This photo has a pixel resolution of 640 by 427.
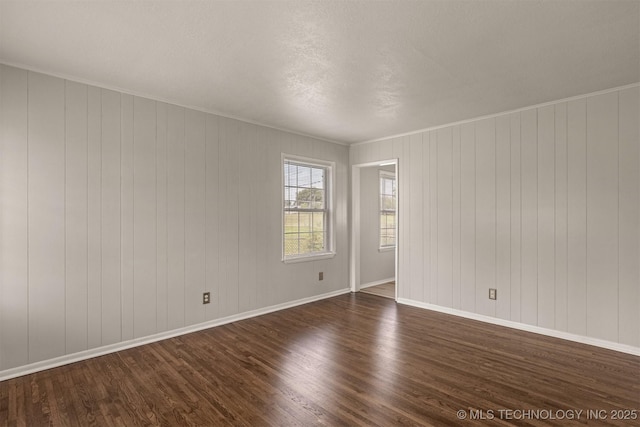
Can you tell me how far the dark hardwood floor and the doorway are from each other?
6.65 ft

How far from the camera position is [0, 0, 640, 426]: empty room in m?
2.21

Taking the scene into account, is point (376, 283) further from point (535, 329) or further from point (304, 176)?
point (535, 329)

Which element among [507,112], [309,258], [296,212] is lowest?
[309,258]

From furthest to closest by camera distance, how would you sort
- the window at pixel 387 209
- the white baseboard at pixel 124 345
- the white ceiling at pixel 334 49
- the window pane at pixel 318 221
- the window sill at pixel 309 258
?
the window at pixel 387 209
the window pane at pixel 318 221
the window sill at pixel 309 258
the white baseboard at pixel 124 345
the white ceiling at pixel 334 49

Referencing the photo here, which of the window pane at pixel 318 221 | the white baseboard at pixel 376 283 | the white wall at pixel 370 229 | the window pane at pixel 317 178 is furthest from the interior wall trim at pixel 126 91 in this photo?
the white baseboard at pixel 376 283

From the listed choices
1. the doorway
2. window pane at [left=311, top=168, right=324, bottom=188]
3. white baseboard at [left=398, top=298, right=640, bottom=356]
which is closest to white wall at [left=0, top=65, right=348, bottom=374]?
window pane at [left=311, top=168, right=324, bottom=188]

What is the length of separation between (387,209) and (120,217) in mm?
4596

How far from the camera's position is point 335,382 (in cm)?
261

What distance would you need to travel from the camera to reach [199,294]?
385 centimetres

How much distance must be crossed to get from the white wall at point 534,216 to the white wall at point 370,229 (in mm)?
1078

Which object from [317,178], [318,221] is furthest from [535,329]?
[317,178]

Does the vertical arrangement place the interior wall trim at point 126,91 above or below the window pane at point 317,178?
above

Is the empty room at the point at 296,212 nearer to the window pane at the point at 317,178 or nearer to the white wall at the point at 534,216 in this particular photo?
the white wall at the point at 534,216

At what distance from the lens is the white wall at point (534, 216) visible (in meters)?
3.23
